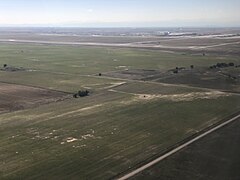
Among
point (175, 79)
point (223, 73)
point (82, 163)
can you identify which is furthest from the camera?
point (223, 73)

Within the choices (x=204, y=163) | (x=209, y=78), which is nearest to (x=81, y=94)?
(x=209, y=78)

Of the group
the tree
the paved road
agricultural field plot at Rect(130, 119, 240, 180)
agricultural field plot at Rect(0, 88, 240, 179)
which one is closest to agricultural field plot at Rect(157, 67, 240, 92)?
agricultural field plot at Rect(0, 88, 240, 179)

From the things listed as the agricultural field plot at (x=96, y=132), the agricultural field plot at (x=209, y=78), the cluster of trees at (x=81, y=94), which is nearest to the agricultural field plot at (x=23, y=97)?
the cluster of trees at (x=81, y=94)

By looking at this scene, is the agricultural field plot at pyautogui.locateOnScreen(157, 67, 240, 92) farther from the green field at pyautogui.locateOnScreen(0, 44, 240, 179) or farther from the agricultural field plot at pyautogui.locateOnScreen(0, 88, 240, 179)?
the agricultural field plot at pyautogui.locateOnScreen(0, 88, 240, 179)

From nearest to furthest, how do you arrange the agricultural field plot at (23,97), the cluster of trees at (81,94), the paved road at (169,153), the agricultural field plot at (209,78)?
1. the paved road at (169,153)
2. the agricultural field plot at (23,97)
3. the cluster of trees at (81,94)
4. the agricultural field plot at (209,78)

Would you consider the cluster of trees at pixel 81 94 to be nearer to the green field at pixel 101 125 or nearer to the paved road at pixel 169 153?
the green field at pixel 101 125

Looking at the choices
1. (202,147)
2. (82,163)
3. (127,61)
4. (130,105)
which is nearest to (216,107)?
(130,105)

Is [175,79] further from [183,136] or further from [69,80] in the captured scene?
[183,136]
